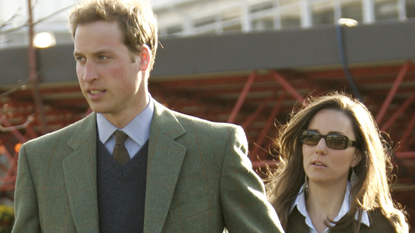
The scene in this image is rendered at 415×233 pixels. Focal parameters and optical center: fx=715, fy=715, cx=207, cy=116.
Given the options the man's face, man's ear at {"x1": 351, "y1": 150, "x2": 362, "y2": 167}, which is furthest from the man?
man's ear at {"x1": 351, "y1": 150, "x2": 362, "y2": 167}

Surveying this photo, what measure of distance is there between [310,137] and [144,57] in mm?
1965

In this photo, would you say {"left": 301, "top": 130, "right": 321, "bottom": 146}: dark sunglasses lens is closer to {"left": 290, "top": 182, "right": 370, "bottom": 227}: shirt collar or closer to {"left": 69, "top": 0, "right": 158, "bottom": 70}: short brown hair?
{"left": 290, "top": 182, "right": 370, "bottom": 227}: shirt collar

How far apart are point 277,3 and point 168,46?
14663 mm

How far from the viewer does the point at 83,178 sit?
2.87 m

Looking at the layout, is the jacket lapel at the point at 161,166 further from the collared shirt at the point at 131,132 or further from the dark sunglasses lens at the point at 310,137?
the dark sunglasses lens at the point at 310,137

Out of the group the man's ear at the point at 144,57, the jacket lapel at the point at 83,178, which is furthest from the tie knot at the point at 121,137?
the man's ear at the point at 144,57

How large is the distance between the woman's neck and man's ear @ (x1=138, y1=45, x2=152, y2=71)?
6.45ft

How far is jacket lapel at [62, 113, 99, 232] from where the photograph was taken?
2.80m

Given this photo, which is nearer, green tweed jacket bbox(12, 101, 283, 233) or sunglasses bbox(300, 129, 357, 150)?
green tweed jacket bbox(12, 101, 283, 233)

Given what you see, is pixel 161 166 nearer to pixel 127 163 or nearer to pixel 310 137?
pixel 127 163

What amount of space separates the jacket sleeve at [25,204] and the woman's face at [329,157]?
2104 mm

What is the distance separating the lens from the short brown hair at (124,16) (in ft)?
9.21

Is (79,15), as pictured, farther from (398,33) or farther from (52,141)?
(398,33)

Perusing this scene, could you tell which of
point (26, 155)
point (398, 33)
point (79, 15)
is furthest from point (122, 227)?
point (398, 33)
